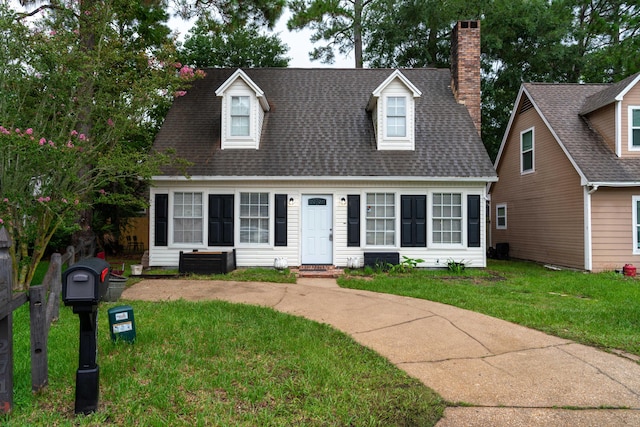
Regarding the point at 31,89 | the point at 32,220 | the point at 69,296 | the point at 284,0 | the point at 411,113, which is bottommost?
the point at 69,296

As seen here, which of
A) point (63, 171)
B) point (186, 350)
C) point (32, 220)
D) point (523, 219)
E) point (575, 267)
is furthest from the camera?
point (523, 219)

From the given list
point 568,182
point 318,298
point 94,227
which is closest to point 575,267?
point 568,182

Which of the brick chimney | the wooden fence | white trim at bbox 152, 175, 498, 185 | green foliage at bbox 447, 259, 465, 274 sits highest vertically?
the brick chimney

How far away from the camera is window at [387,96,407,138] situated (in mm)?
11375

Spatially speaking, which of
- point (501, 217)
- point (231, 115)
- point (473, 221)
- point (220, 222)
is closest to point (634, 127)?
point (473, 221)

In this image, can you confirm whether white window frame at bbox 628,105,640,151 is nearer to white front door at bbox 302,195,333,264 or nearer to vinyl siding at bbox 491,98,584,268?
vinyl siding at bbox 491,98,584,268

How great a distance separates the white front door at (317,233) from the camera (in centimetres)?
1085

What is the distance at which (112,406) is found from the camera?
9.62 feet

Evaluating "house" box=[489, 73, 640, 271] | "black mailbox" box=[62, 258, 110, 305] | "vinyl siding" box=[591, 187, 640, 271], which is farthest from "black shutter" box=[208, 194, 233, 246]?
"vinyl siding" box=[591, 187, 640, 271]

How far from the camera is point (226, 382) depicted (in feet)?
10.9

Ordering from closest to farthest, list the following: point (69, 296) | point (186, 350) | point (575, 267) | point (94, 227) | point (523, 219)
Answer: point (69, 296)
point (186, 350)
point (575, 267)
point (94, 227)
point (523, 219)

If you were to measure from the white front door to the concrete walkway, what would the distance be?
147 inches

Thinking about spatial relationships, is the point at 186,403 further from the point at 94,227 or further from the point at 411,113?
the point at 94,227

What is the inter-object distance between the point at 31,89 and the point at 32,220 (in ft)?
8.10
